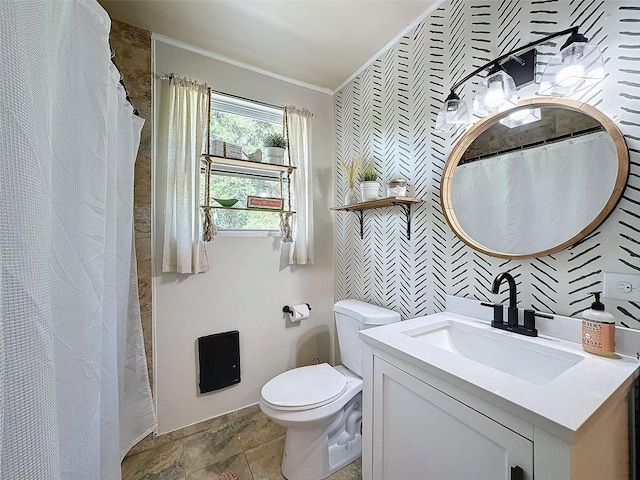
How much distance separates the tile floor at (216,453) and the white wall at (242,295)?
0.08 meters

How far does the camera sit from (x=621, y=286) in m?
0.86

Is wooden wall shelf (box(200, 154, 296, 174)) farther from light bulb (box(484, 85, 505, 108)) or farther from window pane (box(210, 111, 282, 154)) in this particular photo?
light bulb (box(484, 85, 505, 108))

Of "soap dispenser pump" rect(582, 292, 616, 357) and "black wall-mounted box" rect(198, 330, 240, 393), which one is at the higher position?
"soap dispenser pump" rect(582, 292, 616, 357)

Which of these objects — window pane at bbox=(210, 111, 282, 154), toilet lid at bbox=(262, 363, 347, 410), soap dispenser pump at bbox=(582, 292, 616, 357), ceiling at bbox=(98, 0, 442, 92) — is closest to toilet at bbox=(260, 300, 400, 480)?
toilet lid at bbox=(262, 363, 347, 410)

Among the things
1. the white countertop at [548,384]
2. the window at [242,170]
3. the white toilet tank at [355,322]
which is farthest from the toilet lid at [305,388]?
the window at [242,170]

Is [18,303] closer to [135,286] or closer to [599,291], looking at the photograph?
[135,286]

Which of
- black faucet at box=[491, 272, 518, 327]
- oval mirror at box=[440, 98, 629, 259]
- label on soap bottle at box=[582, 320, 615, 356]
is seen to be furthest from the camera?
black faucet at box=[491, 272, 518, 327]

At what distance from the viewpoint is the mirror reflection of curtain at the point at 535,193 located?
93cm

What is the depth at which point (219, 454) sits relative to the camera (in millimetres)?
1505

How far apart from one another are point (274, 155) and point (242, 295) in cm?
102

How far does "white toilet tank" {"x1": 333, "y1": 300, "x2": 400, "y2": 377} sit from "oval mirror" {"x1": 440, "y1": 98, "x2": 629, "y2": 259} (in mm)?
→ 631

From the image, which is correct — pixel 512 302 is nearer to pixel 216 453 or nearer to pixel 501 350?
pixel 501 350

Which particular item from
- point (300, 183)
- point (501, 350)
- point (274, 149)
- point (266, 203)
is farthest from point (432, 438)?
point (274, 149)

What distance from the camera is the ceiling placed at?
1409mm
